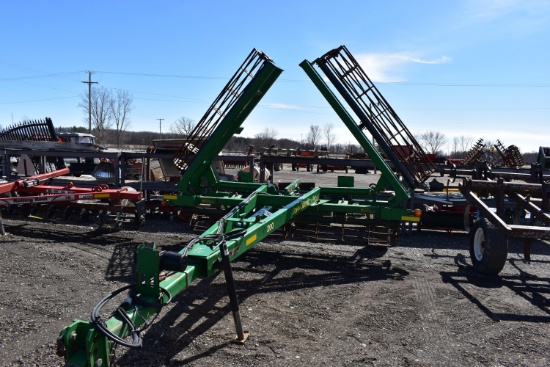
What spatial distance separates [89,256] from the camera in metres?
6.67

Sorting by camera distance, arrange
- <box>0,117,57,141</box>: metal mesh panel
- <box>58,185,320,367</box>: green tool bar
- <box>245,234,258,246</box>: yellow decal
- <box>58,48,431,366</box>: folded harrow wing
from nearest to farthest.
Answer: <box>58,185,320,367</box>: green tool bar → <box>58,48,431,366</box>: folded harrow wing → <box>245,234,258,246</box>: yellow decal → <box>0,117,57,141</box>: metal mesh panel

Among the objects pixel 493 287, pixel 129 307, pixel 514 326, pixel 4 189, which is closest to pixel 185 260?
pixel 129 307

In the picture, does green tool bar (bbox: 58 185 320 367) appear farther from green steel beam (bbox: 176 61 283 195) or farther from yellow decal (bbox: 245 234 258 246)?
green steel beam (bbox: 176 61 283 195)

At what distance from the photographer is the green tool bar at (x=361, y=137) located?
258 inches

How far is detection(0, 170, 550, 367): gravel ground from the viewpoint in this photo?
3797mm

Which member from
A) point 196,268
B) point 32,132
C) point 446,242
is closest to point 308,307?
point 196,268

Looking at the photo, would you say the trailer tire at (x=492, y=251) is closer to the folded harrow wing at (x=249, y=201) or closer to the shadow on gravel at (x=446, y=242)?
the folded harrow wing at (x=249, y=201)

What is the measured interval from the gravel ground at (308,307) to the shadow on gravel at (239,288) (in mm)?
15

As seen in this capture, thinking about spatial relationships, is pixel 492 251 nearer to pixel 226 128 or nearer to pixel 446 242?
pixel 446 242

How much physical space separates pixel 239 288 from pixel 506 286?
348 cm

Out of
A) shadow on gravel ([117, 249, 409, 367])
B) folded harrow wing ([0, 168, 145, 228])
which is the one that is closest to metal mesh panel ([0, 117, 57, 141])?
folded harrow wing ([0, 168, 145, 228])

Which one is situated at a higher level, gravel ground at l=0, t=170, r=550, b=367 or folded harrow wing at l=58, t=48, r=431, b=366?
folded harrow wing at l=58, t=48, r=431, b=366

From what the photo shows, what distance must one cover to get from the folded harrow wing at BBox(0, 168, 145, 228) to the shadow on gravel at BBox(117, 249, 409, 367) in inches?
103

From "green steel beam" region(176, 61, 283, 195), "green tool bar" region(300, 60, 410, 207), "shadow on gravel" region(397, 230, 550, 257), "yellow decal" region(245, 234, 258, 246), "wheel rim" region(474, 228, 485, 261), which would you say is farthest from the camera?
"shadow on gravel" region(397, 230, 550, 257)
